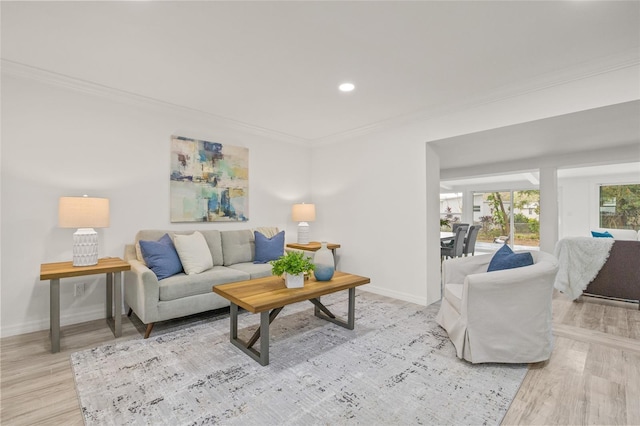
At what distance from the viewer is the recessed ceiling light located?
118 inches

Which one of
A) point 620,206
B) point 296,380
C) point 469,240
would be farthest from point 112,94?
point 620,206

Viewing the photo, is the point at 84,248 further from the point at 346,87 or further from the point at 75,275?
the point at 346,87

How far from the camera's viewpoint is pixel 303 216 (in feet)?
15.4

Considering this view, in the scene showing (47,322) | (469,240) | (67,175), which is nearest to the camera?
(47,322)

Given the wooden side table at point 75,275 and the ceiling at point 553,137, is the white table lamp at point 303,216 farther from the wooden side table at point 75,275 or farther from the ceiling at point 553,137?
the wooden side table at point 75,275

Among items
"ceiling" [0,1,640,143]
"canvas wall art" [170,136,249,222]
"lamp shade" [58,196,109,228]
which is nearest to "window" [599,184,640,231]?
"ceiling" [0,1,640,143]

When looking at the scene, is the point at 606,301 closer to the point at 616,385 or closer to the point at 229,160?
the point at 616,385

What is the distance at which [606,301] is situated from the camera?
3852 mm

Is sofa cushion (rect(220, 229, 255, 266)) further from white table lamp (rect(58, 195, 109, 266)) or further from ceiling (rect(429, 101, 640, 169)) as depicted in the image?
ceiling (rect(429, 101, 640, 169))

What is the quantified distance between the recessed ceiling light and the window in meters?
8.17

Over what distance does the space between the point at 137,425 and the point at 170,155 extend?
2894 mm

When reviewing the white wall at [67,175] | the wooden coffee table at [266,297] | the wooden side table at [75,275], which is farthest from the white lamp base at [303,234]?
the wooden side table at [75,275]

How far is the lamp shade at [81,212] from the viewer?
8.67 feet

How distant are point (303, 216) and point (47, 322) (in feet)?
10.3
